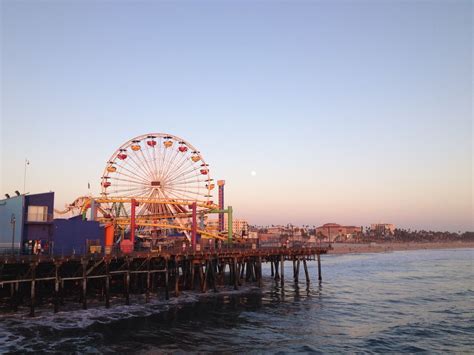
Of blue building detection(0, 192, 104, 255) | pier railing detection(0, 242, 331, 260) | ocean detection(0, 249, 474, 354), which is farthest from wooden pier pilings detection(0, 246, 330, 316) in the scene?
blue building detection(0, 192, 104, 255)

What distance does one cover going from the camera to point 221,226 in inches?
3472

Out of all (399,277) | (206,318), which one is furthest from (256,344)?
(399,277)

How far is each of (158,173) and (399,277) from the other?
43.3 m

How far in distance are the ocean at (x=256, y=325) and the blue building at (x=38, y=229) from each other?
24.4 ft

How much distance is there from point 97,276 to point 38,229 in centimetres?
972

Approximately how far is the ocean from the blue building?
744 cm

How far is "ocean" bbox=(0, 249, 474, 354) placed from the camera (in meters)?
27.3

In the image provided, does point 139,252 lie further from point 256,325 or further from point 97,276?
point 256,325

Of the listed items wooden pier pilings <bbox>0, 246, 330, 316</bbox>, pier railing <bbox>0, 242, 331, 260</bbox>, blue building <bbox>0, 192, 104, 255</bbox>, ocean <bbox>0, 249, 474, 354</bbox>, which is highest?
blue building <bbox>0, 192, 104, 255</bbox>

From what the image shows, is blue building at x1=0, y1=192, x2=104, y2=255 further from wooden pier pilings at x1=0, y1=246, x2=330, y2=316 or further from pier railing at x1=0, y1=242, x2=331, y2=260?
wooden pier pilings at x1=0, y1=246, x2=330, y2=316

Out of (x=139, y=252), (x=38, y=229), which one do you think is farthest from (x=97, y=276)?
→ (x=38, y=229)

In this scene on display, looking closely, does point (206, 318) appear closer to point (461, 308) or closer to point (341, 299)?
point (341, 299)

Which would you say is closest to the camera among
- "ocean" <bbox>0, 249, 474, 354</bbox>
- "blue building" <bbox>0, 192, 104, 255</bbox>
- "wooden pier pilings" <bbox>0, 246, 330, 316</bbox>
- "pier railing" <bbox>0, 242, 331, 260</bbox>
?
"ocean" <bbox>0, 249, 474, 354</bbox>

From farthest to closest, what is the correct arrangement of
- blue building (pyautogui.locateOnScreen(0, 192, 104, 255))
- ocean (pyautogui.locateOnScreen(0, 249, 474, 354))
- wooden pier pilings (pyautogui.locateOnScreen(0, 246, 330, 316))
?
blue building (pyautogui.locateOnScreen(0, 192, 104, 255))
wooden pier pilings (pyautogui.locateOnScreen(0, 246, 330, 316))
ocean (pyautogui.locateOnScreen(0, 249, 474, 354))
